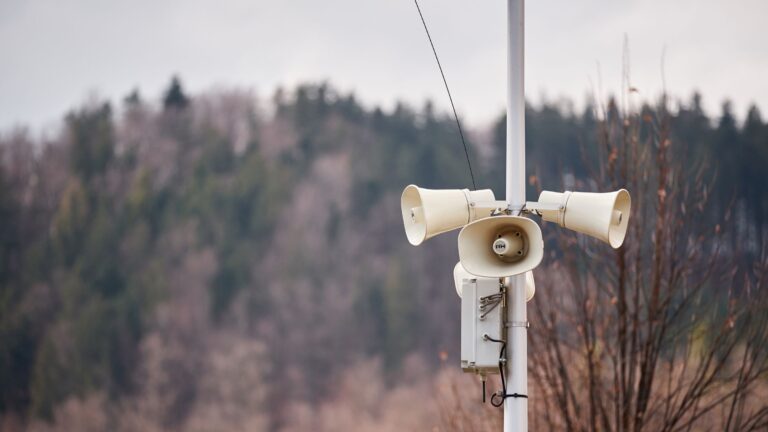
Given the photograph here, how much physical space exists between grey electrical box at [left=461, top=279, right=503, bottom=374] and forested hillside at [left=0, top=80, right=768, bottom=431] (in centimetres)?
4451

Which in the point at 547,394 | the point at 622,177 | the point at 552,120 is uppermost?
the point at 552,120

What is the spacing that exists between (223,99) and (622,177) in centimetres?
6992

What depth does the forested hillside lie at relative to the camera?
60312 millimetres

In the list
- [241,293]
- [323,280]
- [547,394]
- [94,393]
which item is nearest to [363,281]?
[323,280]

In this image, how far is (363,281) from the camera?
67000 millimetres

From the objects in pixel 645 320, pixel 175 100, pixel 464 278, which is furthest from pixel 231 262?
pixel 464 278

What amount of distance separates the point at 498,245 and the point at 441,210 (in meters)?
0.36

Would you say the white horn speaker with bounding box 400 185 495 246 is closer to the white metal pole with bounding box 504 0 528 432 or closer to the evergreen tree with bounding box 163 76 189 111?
the white metal pole with bounding box 504 0 528 432

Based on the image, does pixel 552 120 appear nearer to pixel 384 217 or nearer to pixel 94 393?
pixel 384 217

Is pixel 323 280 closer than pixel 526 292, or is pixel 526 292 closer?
pixel 526 292

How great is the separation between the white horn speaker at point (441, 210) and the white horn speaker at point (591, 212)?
344 mm

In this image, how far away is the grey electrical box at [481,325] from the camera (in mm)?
6461

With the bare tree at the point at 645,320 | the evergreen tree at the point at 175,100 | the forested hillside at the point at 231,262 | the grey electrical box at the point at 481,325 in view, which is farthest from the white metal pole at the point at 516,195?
the evergreen tree at the point at 175,100

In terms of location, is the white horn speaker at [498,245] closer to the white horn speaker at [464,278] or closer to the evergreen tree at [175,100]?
the white horn speaker at [464,278]
